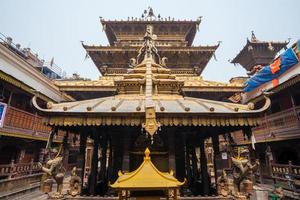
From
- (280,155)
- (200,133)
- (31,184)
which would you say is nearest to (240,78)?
(280,155)

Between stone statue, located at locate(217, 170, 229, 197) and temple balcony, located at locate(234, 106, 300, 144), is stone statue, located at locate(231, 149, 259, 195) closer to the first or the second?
stone statue, located at locate(217, 170, 229, 197)

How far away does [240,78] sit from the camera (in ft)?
93.6

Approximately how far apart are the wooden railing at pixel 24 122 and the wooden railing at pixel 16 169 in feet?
8.22

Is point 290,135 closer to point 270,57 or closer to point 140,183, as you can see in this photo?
point 140,183

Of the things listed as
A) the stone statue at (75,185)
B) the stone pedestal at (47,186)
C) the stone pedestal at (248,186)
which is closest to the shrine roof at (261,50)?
the stone pedestal at (248,186)

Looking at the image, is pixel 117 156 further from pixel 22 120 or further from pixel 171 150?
pixel 22 120

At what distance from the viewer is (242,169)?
6070 millimetres

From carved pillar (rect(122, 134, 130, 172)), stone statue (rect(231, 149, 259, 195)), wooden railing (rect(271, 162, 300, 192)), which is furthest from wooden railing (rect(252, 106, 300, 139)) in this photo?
carved pillar (rect(122, 134, 130, 172))

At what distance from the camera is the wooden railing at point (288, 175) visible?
1171cm

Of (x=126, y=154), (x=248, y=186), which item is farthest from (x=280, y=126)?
(x=126, y=154)

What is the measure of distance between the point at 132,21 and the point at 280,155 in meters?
18.5

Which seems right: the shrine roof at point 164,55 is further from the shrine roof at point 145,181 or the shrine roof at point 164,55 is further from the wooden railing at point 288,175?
the shrine roof at point 145,181

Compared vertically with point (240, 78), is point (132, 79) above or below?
below

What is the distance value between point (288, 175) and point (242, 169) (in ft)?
30.0
